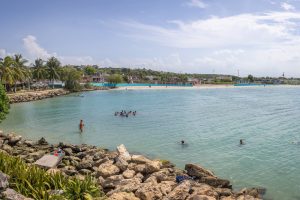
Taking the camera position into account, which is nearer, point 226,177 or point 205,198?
point 205,198

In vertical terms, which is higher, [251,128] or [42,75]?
[42,75]

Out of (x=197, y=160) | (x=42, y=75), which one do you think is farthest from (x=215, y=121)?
(x=42, y=75)

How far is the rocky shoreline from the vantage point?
1650cm

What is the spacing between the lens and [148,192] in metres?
16.2

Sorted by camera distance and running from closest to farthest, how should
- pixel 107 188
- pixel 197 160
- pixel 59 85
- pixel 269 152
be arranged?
pixel 107 188 → pixel 197 160 → pixel 269 152 → pixel 59 85

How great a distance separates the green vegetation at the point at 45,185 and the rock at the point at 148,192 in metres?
2.29

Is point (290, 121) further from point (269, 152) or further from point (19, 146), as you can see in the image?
point (19, 146)

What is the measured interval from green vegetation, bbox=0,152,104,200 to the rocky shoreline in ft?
5.06

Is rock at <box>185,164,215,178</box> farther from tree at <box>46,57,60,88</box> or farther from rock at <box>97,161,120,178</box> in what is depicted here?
tree at <box>46,57,60,88</box>

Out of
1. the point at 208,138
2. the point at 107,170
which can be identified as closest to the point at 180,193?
the point at 107,170

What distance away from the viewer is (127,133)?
1534 inches

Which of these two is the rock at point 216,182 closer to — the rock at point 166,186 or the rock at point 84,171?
the rock at point 166,186

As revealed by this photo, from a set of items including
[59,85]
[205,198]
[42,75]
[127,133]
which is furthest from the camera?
[59,85]

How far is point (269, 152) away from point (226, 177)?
895cm
